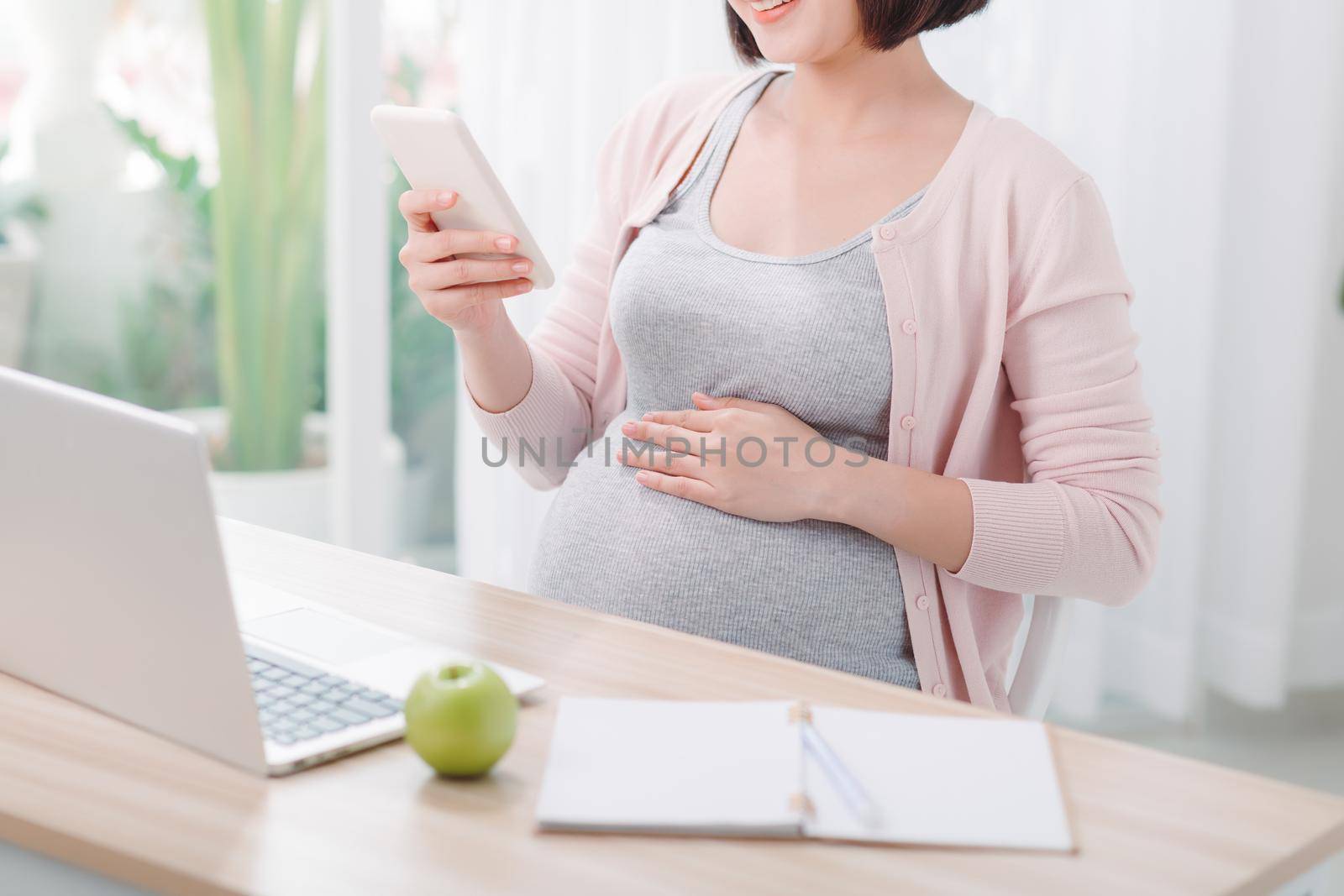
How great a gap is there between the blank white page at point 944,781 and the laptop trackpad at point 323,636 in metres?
0.34

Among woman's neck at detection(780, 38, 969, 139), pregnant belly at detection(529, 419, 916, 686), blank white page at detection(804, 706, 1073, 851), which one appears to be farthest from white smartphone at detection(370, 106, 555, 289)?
blank white page at detection(804, 706, 1073, 851)

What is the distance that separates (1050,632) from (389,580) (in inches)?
24.4

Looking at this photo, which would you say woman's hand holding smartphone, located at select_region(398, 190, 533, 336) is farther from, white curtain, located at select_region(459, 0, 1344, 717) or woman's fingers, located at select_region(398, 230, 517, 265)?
white curtain, located at select_region(459, 0, 1344, 717)

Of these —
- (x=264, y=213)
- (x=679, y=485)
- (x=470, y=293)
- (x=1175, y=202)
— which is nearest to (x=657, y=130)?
(x=470, y=293)

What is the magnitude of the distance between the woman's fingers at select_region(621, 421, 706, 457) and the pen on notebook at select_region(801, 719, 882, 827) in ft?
1.43

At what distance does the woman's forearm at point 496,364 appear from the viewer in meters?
1.40

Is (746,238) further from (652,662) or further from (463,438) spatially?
(463,438)

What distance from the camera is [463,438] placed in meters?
2.59

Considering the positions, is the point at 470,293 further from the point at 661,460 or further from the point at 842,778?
the point at 842,778

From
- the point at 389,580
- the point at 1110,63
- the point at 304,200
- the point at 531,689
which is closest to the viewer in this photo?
the point at 531,689

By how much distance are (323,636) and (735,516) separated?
41 centimetres

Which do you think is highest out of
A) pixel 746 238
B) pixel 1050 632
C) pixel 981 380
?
pixel 746 238

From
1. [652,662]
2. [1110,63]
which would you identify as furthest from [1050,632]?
[1110,63]

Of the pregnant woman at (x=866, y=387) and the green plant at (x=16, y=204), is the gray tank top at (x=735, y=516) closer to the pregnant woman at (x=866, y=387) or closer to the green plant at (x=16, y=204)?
the pregnant woman at (x=866, y=387)
